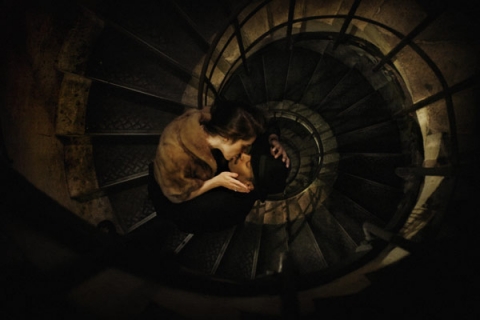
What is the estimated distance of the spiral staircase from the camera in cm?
251

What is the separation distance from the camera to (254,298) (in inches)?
92.8

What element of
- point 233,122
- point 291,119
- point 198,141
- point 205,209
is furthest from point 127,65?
point 291,119

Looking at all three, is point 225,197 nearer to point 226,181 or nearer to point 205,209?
point 205,209

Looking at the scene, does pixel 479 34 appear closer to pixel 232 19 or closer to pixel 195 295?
pixel 232 19

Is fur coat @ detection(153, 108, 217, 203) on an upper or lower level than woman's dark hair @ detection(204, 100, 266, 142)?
lower

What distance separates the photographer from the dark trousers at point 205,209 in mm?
2912

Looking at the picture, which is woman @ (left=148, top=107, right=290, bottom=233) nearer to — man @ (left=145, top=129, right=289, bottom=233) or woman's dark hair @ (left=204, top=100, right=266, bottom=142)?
man @ (left=145, top=129, right=289, bottom=233)

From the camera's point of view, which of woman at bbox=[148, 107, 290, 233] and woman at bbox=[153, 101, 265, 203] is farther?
woman at bbox=[148, 107, 290, 233]

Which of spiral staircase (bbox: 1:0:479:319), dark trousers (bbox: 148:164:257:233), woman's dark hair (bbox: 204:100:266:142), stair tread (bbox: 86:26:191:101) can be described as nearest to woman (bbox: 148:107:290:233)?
dark trousers (bbox: 148:164:257:233)

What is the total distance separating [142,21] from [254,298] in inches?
151

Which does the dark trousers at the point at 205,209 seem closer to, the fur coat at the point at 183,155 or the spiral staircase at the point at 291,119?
the spiral staircase at the point at 291,119

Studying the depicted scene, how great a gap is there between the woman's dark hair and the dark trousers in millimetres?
1136

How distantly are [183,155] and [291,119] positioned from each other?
347 cm

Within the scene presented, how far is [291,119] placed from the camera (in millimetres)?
5074
